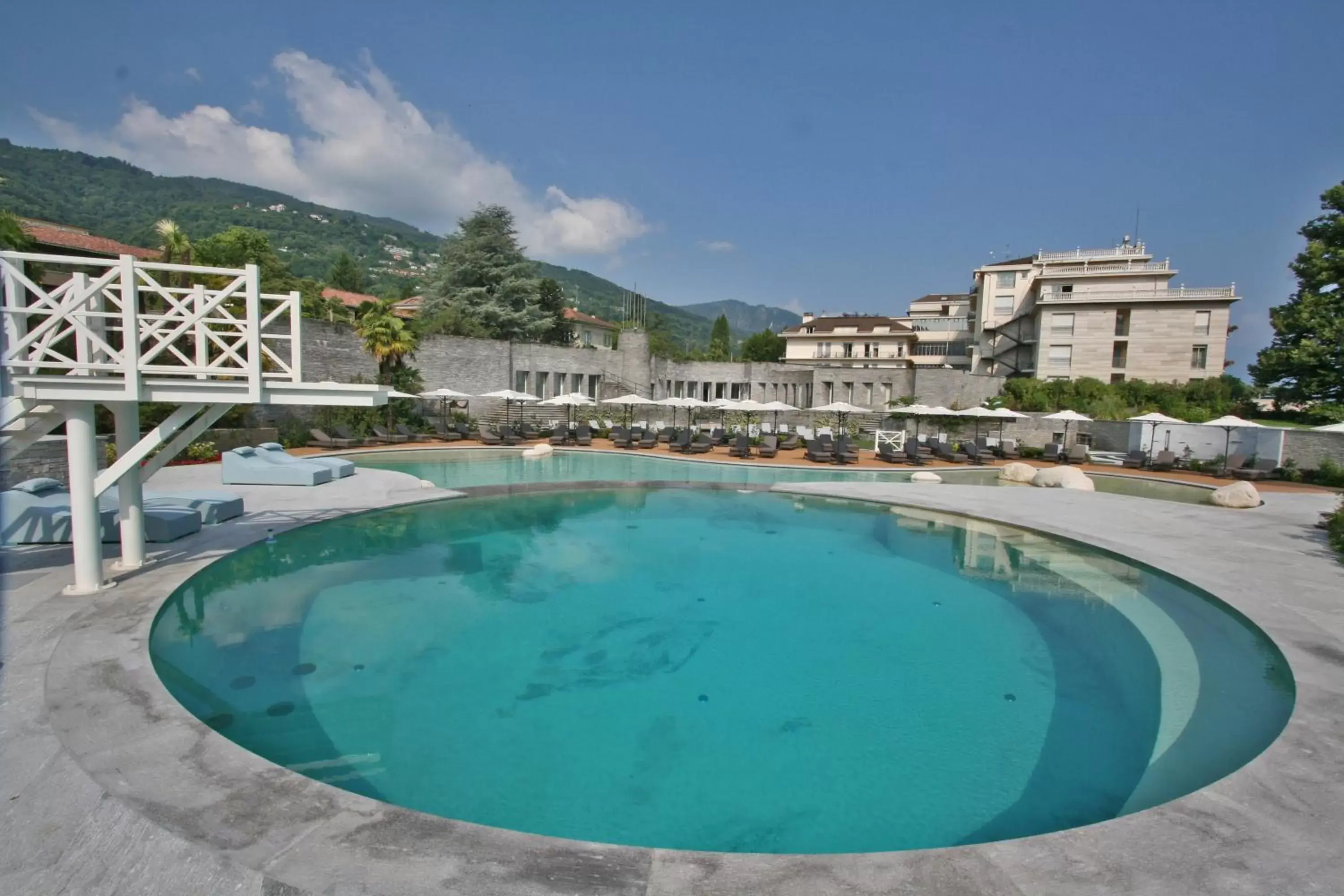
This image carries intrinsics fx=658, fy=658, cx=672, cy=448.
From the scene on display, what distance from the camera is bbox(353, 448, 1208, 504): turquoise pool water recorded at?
16656 millimetres

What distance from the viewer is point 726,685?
19.4 feet

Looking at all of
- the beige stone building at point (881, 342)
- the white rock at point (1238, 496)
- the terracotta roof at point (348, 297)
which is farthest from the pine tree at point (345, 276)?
the white rock at point (1238, 496)

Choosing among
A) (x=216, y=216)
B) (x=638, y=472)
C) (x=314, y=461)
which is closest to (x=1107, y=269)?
(x=638, y=472)

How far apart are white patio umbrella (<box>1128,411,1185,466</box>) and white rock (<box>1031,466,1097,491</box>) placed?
250 inches

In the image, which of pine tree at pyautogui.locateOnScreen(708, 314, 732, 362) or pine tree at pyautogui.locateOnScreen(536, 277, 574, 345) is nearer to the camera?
pine tree at pyautogui.locateOnScreen(536, 277, 574, 345)

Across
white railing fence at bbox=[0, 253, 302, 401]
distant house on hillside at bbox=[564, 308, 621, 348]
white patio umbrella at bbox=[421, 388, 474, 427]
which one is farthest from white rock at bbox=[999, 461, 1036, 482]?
distant house on hillside at bbox=[564, 308, 621, 348]

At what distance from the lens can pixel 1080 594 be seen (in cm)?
837

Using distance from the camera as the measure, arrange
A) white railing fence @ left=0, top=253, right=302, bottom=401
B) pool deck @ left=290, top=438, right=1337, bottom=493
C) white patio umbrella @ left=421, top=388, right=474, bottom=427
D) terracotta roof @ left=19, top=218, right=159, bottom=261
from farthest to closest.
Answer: terracotta roof @ left=19, top=218, right=159, bottom=261, white patio umbrella @ left=421, top=388, right=474, bottom=427, pool deck @ left=290, top=438, right=1337, bottom=493, white railing fence @ left=0, top=253, right=302, bottom=401

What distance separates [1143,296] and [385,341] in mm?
41717

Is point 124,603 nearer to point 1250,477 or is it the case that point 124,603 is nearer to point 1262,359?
point 1250,477

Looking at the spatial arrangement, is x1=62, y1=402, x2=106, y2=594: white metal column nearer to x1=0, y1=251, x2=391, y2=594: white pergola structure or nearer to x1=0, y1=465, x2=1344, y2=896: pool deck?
x1=0, y1=251, x2=391, y2=594: white pergola structure

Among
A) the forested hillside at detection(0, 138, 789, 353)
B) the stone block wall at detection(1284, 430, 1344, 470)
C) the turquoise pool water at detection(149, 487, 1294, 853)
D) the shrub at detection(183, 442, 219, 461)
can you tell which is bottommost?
the turquoise pool water at detection(149, 487, 1294, 853)

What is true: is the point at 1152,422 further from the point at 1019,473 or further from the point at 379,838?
the point at 379,838

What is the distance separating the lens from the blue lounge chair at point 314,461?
44.0ft
